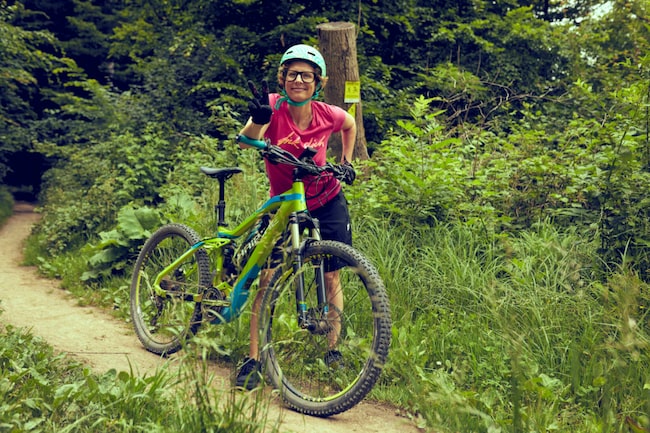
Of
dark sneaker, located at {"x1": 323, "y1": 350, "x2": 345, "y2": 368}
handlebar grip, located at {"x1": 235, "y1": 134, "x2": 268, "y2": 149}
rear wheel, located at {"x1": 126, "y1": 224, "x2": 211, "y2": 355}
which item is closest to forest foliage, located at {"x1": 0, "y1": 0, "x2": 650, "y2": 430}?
dark sneaker, located at {"x1": 323, "y1": 350, "x2": 345, "y2": 368}

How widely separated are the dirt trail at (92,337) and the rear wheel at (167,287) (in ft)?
0.49

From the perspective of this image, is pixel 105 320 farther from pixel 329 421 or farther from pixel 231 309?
pixel 329 421

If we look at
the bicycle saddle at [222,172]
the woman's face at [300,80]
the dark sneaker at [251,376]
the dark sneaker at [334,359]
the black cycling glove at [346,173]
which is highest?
the woman's face at [300,80]

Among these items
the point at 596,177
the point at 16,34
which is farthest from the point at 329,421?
the point at 16,34

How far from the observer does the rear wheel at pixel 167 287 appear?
4730mm

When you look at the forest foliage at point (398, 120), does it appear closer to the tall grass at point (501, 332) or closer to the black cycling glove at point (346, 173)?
the tall grass at point (501, 332)

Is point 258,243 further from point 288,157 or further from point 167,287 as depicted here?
Result: point 167,287

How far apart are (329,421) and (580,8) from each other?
20963mm

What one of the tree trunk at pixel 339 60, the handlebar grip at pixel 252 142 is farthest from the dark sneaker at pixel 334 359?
the tree trunk at pixel 339 60

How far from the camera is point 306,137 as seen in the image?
4.23 metres

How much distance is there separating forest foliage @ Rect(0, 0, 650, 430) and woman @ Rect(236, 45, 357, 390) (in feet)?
2.89

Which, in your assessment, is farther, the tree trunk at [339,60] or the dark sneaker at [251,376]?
the tree trunk at [339,60]

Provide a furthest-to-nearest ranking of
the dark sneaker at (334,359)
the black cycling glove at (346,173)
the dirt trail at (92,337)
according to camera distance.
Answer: the dark sneaker at (334,359) < the black cycling glove at (346,173) < the dirt trail at (92,337)

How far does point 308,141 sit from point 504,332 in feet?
5.89
